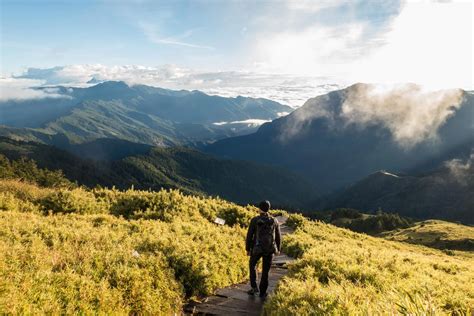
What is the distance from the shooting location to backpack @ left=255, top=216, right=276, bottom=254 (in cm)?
1502

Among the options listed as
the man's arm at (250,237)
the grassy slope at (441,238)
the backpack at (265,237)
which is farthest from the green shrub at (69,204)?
the grassy slope at (441,238)

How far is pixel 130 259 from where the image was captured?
41.5ft

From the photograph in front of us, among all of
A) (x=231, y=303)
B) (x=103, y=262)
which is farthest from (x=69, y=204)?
(x=231, y=303)

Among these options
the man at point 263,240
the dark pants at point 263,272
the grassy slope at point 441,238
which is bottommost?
the grassy slope at point 441,238

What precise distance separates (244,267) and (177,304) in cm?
561

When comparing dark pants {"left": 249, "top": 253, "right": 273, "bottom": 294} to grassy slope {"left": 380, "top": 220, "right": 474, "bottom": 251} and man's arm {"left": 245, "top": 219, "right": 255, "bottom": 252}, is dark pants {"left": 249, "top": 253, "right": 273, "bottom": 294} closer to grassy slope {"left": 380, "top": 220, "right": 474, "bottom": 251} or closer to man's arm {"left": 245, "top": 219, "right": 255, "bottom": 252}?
man's arm {"left": 245, "top": 219, "right": 255, "bottom": 252}

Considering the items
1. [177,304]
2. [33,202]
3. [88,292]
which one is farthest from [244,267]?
[33,202]

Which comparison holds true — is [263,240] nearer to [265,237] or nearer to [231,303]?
[265,237]

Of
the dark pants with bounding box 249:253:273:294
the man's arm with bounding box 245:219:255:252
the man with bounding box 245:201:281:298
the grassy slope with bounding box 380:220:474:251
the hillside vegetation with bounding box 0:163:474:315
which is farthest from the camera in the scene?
the grassy slope with bounding box 380:220:474:251

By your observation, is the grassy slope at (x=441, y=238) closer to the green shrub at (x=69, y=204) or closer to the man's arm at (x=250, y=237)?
the green shrub at (x=69, y=204)

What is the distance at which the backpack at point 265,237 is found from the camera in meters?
15.0

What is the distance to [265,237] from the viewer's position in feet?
49.5

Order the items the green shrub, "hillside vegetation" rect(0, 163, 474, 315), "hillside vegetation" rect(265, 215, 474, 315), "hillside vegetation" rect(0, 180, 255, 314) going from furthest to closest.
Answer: the green shrub
"hillside vegetation" rect(0, 180, 255, 314)
"hillside vegetation" rect(0, 163, 474, 315)
"hillside vegetation" rect(265, 215, 474, 315)

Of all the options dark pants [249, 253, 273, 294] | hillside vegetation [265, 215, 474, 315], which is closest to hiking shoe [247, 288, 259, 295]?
dark pants [249, 253, 273, 294]
